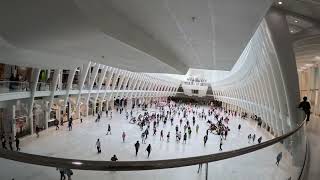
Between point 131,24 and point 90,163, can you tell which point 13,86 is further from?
point 90,163

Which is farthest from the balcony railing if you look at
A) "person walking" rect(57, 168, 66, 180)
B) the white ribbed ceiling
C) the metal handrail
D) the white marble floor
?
the metal handrail

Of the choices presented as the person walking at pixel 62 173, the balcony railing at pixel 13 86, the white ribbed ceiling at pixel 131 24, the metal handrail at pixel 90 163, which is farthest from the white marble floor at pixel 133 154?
the white ribbed ceiling at pixel 131 24

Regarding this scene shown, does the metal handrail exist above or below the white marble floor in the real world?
above

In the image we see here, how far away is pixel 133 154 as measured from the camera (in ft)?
69.5

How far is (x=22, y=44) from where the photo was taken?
12891 mm

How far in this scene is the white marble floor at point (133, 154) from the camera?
2746 mm

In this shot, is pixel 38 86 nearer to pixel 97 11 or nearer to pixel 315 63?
pixel 97 11

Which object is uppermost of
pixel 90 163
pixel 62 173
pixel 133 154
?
pixel 90 163

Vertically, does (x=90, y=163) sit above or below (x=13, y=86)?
below

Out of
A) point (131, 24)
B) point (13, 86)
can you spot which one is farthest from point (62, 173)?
point (13, 86)

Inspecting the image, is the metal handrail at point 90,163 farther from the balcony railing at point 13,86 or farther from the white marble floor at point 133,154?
the balcony railing at point 13,86

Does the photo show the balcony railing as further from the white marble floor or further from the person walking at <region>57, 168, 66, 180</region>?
the person walking at <region>57, 168, 66, 180</region>

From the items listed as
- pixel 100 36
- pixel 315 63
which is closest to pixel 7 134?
pixel 100 36

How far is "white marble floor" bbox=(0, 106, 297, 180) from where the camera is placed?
9.01ft
